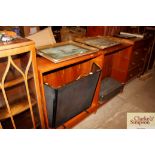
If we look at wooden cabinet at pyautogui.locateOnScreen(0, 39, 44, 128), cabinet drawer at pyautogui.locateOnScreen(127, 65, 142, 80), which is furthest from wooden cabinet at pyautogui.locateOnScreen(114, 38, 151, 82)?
wooden cabinet at pyautogui.locateOnScreen(0, 39, 44, 128)

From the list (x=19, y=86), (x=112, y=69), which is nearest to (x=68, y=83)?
(x=19, y=86)

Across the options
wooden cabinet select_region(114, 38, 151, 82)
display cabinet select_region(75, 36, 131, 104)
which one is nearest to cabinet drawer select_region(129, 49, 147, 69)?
wooden cabinet select_region(114, 38, 151, 82)

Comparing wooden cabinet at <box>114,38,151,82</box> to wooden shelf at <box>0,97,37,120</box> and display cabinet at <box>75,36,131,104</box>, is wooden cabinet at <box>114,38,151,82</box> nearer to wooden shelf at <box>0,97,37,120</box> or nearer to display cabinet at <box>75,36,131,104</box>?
display cabinet at <box>75,36,131,104</box>

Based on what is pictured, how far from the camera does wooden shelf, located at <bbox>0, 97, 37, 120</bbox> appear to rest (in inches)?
43.5

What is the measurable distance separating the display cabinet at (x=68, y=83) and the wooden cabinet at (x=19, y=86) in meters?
0.08

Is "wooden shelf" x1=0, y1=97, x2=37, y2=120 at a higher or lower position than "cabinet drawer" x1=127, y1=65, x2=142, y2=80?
higher

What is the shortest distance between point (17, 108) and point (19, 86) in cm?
17

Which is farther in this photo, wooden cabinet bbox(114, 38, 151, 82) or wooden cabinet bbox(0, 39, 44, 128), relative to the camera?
wooden cabinet bbox(114, 38, 151, 82)

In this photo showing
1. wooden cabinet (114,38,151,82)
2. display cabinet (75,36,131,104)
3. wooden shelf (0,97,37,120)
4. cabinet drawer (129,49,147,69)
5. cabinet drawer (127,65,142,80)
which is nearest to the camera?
wooden shelf (0,97,37,120)

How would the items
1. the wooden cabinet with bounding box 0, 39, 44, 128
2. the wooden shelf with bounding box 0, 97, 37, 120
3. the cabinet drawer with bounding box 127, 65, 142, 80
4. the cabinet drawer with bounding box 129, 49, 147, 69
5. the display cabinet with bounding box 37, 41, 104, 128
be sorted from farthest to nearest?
the cabinet drawer with bounding box 127, 65, 142, 80 → the cabinet drawer with bounding box 129, 49, 147, 69 → the display cabinet with bounding box 37, 41, 104, 128 → the wooden shelf with bounding box 0, 97, 37, 120 → the wooden cabinet with bounding box 0, 39, 44, 128

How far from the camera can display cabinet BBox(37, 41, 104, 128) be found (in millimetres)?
1215

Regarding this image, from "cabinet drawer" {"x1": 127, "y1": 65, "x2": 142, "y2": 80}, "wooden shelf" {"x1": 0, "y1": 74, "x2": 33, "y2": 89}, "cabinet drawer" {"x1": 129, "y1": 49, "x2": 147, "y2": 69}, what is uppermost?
"wooden shelf" {"x1": 0, "y1": 74, "x2": 33, "y2": 89}
